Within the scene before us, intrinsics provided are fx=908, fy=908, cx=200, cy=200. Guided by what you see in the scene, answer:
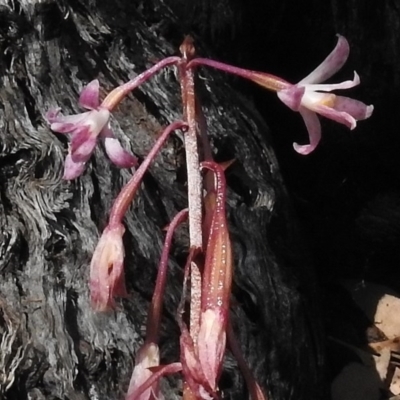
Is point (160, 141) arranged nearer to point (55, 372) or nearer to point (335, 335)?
point (55, 372)

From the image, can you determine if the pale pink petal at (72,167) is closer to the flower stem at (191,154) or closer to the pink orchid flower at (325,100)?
the flower stem at (191,154)

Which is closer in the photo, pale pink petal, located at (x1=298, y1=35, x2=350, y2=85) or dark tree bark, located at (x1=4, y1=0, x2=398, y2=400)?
pale pink petal, located at (x1=298, y1=35, x2=350, y2=85)

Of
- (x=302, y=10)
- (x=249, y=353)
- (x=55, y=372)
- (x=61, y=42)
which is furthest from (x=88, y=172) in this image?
(x=302, y=10)

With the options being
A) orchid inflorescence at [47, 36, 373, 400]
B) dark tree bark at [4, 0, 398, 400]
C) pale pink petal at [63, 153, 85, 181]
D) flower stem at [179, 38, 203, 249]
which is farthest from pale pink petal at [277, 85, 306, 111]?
dark tree bark at [4, 0, 398, 400]

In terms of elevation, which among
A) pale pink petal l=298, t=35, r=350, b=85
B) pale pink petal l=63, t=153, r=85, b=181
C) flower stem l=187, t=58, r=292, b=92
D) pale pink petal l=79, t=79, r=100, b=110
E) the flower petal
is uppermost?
pale pink petal l=298, t=35, r=350, b=85

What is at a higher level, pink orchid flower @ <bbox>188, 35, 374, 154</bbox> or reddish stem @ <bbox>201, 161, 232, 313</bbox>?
pink orchid flower @ <bbox>188, 35, 374, 154</bbox>

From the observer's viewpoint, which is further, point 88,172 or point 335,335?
point 335,335

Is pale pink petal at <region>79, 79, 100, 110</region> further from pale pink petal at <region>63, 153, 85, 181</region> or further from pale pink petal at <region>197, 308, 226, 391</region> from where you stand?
pale pink petal at <region>197, 308, 226, 391</region>
